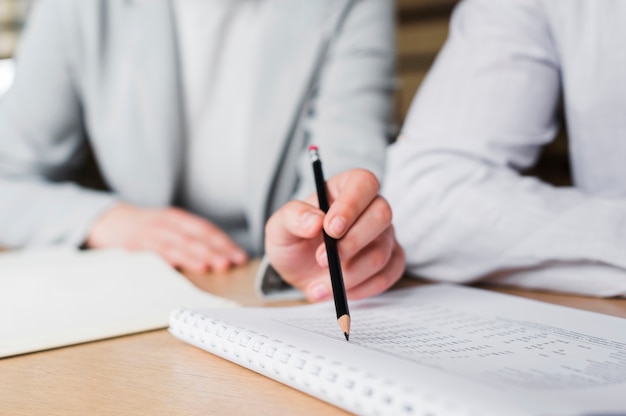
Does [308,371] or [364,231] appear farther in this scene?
[364,231]

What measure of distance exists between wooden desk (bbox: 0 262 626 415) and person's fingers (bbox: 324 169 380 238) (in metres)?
0.14

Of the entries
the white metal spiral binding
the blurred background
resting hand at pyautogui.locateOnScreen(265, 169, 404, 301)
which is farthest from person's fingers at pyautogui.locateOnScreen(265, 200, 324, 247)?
the blurred background

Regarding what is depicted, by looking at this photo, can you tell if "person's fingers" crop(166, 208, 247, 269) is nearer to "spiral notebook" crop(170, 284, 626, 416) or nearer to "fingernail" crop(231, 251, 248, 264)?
"fingernail" crop(231, 251, 248, 264)

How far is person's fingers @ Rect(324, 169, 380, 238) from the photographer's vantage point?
542 mm

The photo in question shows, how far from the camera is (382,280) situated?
61 centimetres

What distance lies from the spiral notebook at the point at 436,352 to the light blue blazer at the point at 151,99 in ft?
1.58

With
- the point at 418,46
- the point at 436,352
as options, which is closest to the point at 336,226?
the point at 436,352

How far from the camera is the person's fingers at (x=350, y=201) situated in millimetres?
542

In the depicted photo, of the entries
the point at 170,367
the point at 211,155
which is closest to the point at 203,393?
the point at 170,367

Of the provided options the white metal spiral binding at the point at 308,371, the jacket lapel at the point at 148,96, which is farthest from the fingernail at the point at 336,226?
the jacket lapel at the point at 148,96

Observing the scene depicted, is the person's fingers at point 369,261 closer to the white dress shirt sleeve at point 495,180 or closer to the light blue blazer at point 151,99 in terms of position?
the white dress shirt sleeve at point 495,180

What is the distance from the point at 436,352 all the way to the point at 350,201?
0.57 feet

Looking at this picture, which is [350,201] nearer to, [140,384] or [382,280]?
[382,280]

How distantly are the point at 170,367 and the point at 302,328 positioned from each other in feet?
0.30
